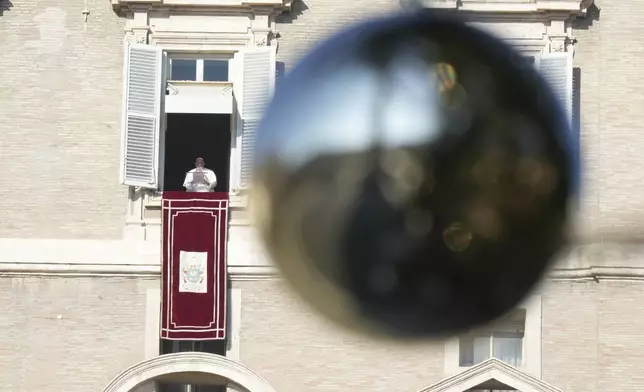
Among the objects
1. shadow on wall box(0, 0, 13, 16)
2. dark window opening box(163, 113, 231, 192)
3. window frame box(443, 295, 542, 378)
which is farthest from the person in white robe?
window frame box(443, 295, 542, 378)

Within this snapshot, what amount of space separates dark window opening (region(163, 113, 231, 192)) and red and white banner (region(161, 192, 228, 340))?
1.10ft

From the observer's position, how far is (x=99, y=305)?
587 inches

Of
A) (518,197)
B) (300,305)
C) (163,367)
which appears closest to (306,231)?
(300,305)

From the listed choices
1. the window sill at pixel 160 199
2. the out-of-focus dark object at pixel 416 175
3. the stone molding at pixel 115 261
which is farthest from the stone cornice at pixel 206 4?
the out-of-focus dark object at pixel 416 175

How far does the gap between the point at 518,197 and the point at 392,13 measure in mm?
289

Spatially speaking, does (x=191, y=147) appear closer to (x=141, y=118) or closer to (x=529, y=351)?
(x=141, y=118)

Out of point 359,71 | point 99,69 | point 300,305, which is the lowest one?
point 300,305

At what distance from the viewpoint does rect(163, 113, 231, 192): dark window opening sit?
49.6ft

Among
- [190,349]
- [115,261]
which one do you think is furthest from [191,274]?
[190,349]

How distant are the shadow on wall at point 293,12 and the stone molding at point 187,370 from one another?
323 cm

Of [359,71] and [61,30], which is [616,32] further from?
→ [359,71]

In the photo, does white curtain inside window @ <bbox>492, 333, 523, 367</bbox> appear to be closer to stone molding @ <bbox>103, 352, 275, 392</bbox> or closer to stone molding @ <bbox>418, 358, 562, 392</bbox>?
stone molding @ <bbox>418, 358, 562, 392</bbox>

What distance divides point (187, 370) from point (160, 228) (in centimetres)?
133

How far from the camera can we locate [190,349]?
15.3 metres
